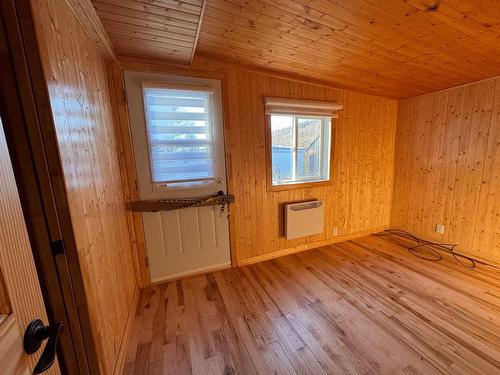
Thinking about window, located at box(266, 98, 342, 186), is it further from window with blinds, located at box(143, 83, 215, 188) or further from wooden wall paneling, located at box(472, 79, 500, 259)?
wooden wall paneling, located at box(472, 79, 500, 259)

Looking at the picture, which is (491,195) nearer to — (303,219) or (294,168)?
(303,219)

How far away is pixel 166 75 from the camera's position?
199 centimetres

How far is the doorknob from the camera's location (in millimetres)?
473

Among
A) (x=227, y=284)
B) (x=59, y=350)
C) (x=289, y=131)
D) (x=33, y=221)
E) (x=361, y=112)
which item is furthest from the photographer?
(x=361, y=112)

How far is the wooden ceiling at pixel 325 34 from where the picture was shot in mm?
1344

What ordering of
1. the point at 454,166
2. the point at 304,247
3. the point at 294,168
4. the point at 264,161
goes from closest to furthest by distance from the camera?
the point at 264,161 < the point at 454,166 < the point at 294,168 < the point at 304,247

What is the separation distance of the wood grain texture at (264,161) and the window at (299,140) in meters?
0.12

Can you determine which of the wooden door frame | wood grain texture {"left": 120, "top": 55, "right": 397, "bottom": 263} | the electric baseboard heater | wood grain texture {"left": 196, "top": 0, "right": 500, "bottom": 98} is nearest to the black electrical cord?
wood grain texture {"left": 120, "top": 55, "right": 397, "bottom": 263}

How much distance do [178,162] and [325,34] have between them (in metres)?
1.67

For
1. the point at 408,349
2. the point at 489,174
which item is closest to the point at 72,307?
the point at 408,349

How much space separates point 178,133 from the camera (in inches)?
80.3

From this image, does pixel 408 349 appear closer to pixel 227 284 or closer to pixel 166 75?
pixel 227 284

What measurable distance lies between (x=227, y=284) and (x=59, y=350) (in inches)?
54.8

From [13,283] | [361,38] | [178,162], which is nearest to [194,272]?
[178,162]
